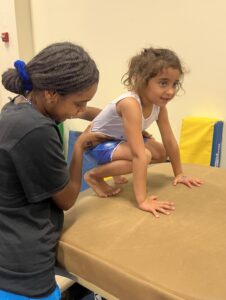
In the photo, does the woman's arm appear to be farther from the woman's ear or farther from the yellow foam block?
the yellow foam block

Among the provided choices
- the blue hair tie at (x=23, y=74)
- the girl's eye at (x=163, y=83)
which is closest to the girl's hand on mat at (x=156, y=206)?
the girl's eye at (x=163, y=83)

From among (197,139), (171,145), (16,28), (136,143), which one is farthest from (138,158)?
(16,28)

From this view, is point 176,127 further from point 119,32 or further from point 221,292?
point 221,292

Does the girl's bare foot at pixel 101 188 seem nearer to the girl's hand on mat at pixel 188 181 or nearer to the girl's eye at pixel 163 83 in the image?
the girl's hand on mat at pixel 188 181

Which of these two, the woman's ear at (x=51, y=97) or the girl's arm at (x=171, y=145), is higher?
the woman's ear at (x=51, y=97)

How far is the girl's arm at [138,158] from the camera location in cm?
106

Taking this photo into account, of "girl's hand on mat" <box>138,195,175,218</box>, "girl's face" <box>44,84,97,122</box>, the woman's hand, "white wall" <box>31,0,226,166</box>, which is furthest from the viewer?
"white wall" <box>31,0,226,166</box>

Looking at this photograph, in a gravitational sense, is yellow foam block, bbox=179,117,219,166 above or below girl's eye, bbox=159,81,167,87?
below

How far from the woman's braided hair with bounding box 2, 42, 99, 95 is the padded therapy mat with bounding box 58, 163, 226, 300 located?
40 centimetres

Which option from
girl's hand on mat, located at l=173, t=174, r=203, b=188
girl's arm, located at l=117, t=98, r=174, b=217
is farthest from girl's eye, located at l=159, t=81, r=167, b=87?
girl's hand on mat, located at l=173, t=174, r=203, b=188

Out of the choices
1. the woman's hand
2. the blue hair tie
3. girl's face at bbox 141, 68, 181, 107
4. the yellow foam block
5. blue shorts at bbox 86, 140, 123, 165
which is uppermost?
the blue hair tie

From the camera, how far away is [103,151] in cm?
127

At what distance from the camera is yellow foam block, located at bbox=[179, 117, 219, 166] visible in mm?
1758

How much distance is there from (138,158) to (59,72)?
0.41 m
